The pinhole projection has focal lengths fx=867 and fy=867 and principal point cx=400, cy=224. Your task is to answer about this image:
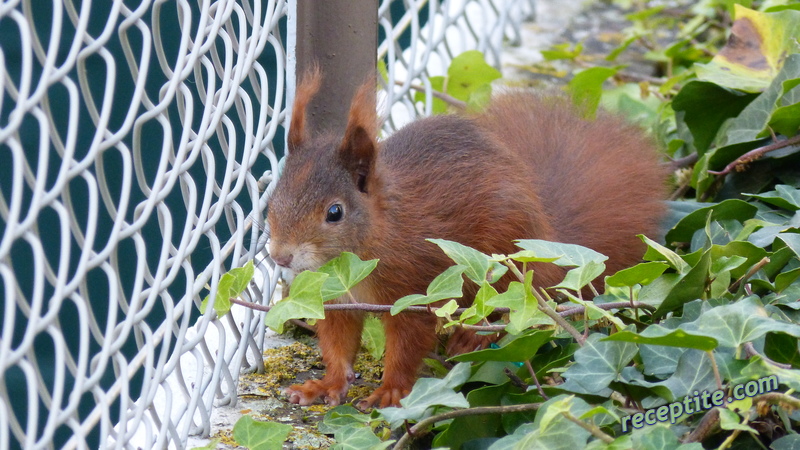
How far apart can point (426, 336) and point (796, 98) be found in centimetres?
82

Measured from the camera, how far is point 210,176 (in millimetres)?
1210

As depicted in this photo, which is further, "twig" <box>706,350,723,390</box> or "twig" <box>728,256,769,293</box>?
"twig" <box>728,256,769,293</box>

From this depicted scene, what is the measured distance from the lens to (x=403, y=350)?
4.65 feet

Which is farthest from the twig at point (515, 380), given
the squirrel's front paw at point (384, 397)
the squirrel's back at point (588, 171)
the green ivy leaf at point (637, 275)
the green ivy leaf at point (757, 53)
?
the green ivy leaf at point (757, 53)

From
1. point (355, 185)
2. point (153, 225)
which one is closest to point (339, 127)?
point (355, 185)

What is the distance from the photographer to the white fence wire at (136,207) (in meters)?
0.80

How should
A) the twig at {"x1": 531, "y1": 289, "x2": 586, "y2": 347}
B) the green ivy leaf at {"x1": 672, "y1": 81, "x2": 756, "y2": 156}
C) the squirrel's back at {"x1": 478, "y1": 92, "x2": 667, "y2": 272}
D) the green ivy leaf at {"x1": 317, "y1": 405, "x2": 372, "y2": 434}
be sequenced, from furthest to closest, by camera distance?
the green ivy leaf at {"x1": 672, "y1": 81, "x2": 756, "y2": 156}
the squirrel's back at {"x1": 478, "y1": 92, "x2": 667, "y2": 272}
the green ivy leaf at {"x1": 317, "y1": 405, "x2": 372, "y2": 434}
the twig at {"x1": 531, "y1": 289, "x2": 586, "y2": 347}

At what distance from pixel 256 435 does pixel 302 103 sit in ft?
1.88

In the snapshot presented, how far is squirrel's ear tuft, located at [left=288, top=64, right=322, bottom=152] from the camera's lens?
1364mm

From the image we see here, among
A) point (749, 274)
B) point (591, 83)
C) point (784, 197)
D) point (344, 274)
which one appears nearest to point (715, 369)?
point (749, 274)

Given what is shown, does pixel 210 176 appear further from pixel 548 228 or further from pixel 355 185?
pixel 548 228

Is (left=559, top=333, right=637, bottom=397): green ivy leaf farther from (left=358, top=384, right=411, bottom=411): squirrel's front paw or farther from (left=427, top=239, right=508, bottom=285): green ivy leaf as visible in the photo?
(left=358, top=384, right=411, bottom=411): squirrel's front paw

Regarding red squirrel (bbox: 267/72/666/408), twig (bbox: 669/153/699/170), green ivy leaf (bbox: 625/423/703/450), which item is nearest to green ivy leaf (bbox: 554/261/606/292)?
green ivy leaf (bbox: 625/423/703/450)

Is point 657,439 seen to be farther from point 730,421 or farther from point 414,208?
point 414,208
